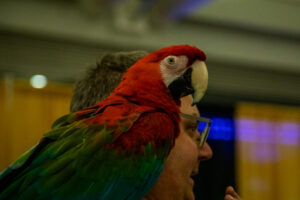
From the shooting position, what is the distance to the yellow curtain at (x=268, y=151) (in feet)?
14.2

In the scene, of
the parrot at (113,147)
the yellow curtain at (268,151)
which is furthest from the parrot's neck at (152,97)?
the yellow curtain at (268,151)

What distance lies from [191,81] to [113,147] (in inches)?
11.6

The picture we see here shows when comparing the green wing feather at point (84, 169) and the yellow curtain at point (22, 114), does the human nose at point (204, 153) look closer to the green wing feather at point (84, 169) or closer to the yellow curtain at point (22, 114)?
the green wing feather at point (84, 169)

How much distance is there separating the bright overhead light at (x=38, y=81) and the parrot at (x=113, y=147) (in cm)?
260

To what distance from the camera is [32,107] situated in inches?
136

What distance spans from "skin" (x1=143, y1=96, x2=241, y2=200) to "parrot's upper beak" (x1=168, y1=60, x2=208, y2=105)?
0.38ft

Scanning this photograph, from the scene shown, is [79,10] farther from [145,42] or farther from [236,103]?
[236,103]

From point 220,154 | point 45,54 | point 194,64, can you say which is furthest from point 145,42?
point 194,64

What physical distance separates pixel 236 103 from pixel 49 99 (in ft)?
6.83

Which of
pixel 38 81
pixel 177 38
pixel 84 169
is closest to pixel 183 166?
pixel 84 169

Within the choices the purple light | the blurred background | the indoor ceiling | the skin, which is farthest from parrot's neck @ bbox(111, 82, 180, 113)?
the purple light

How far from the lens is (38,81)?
3732mm

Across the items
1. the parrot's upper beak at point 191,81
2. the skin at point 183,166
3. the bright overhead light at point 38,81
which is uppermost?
the bright overhead light at point 38,81

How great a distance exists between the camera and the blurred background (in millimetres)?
3457
